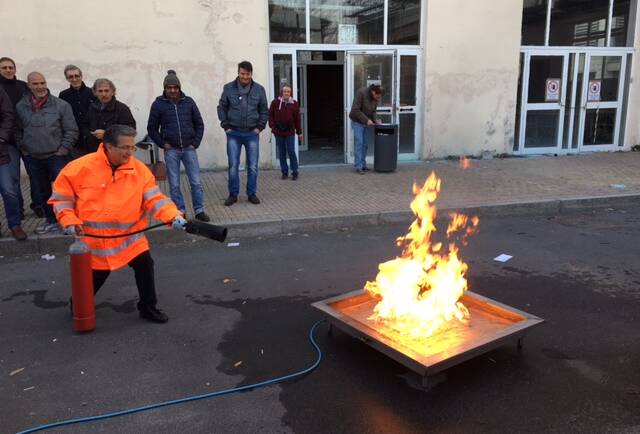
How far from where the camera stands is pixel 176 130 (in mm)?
7543

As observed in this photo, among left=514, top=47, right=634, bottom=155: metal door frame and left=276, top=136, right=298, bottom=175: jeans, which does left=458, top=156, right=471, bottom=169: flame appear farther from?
left=276, top=136, right=298, bottom=175: jeans

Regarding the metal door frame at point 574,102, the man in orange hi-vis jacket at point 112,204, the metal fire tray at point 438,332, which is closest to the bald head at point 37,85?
the man in orange hi-vis jacket at point 112,204

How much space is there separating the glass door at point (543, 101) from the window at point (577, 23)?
0.47 metres

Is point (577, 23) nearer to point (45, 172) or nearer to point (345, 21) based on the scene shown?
point (345, 21)

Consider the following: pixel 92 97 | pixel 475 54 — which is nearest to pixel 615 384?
pixel 92 97

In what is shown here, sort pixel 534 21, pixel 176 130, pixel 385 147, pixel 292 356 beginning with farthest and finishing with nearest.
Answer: pixel 534 21, pixel 385 147, pixel 176 130, pixel 292 356

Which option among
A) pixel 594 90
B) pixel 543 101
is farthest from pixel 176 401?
pixel 594 90

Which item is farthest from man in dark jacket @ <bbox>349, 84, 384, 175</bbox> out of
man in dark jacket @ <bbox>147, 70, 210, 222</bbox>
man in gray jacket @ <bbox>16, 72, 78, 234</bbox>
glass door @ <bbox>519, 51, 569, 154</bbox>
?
man in gray jacket @ <bbox>16, 72, 78, 234</bbox>

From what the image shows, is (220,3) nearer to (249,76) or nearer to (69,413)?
(249,76)

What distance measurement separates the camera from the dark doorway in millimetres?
16641

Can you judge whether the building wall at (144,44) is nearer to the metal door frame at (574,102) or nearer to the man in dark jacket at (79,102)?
the man in dark jacket at (79,102)

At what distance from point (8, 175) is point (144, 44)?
4.96 metres

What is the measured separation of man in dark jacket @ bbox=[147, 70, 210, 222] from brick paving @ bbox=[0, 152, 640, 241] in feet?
1.85

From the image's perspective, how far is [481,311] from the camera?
14.2 feet
